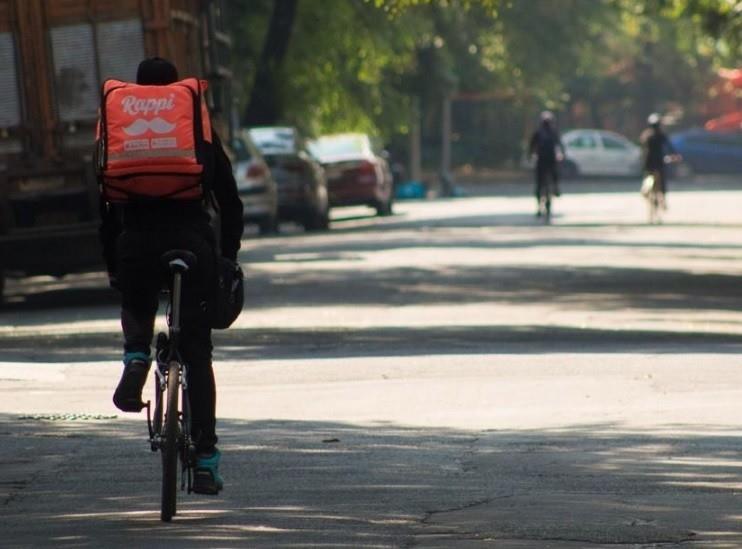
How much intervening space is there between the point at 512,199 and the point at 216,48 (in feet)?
103

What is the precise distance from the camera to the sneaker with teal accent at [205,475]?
863 centimetres

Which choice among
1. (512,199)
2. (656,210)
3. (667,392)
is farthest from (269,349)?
(512,199)

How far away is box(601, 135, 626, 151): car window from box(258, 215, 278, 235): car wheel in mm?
36439

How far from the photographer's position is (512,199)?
56.3 meters

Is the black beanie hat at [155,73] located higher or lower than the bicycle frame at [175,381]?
higher

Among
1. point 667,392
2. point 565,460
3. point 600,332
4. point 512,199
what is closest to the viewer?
point 565,460

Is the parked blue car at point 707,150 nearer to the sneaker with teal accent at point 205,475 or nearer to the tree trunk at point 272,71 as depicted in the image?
the tree trunk at point 272,71

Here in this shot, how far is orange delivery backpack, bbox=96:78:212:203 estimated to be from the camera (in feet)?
28.2

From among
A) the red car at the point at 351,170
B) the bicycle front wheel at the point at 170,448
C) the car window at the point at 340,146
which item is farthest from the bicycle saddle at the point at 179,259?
the car window at the point at 340,146

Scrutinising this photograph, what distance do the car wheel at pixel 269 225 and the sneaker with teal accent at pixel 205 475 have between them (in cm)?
2727

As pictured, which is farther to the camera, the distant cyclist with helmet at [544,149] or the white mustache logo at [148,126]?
the distant cyclist with helmet at [544,149]

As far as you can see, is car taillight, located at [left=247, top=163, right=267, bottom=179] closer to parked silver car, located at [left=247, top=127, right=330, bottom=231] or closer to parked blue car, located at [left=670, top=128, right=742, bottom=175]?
parked silver car, located at [left=247, top=127, right=330, bottom=231]

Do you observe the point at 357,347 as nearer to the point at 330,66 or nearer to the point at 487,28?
the point at 330,66

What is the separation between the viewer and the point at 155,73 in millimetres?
8953
